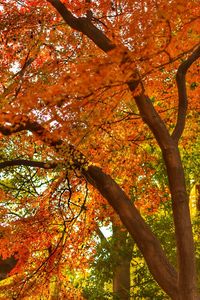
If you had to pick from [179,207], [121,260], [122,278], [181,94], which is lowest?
[179,207]

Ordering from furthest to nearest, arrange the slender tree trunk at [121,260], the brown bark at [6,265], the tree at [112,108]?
1. the slender tree trunk at [121,260]
2. the brown bark at [6,265]
3. the tree at [112,108]

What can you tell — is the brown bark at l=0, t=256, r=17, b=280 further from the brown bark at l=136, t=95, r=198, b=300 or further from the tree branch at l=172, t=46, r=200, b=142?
the tree branch at l=172, t=46, r=200, b=142

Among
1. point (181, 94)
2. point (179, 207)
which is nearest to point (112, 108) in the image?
point (181, 94)

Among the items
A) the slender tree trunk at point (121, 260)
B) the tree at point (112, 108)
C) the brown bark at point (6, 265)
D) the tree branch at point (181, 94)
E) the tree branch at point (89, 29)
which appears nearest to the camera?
the tree at point (112, 108)

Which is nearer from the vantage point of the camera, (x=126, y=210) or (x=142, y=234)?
(x=142, y=234)

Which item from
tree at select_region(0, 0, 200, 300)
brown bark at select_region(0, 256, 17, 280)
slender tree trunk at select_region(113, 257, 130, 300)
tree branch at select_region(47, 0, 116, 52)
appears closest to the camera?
tree at select_region(0, 0, 200, 300)

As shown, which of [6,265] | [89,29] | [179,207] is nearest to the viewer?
[179,207]

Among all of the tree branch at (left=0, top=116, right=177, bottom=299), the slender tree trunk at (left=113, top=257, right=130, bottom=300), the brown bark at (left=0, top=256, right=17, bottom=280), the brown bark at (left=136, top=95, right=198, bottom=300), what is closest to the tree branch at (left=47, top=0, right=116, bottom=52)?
the brown bark at (left=136, top=95, right=198, bottom=300)

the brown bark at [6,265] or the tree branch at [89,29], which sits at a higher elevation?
the tree branch at [89,29]

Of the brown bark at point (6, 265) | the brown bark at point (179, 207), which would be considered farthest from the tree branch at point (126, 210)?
the brown bark at point (6, 265)

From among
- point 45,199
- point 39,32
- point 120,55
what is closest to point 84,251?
point 45,199

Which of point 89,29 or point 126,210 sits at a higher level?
point 89,29

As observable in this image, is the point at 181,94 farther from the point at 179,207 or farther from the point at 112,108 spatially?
the point at 179,207

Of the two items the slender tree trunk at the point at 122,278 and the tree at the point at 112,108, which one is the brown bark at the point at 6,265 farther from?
the slender tree trunk at the point at 122,278
